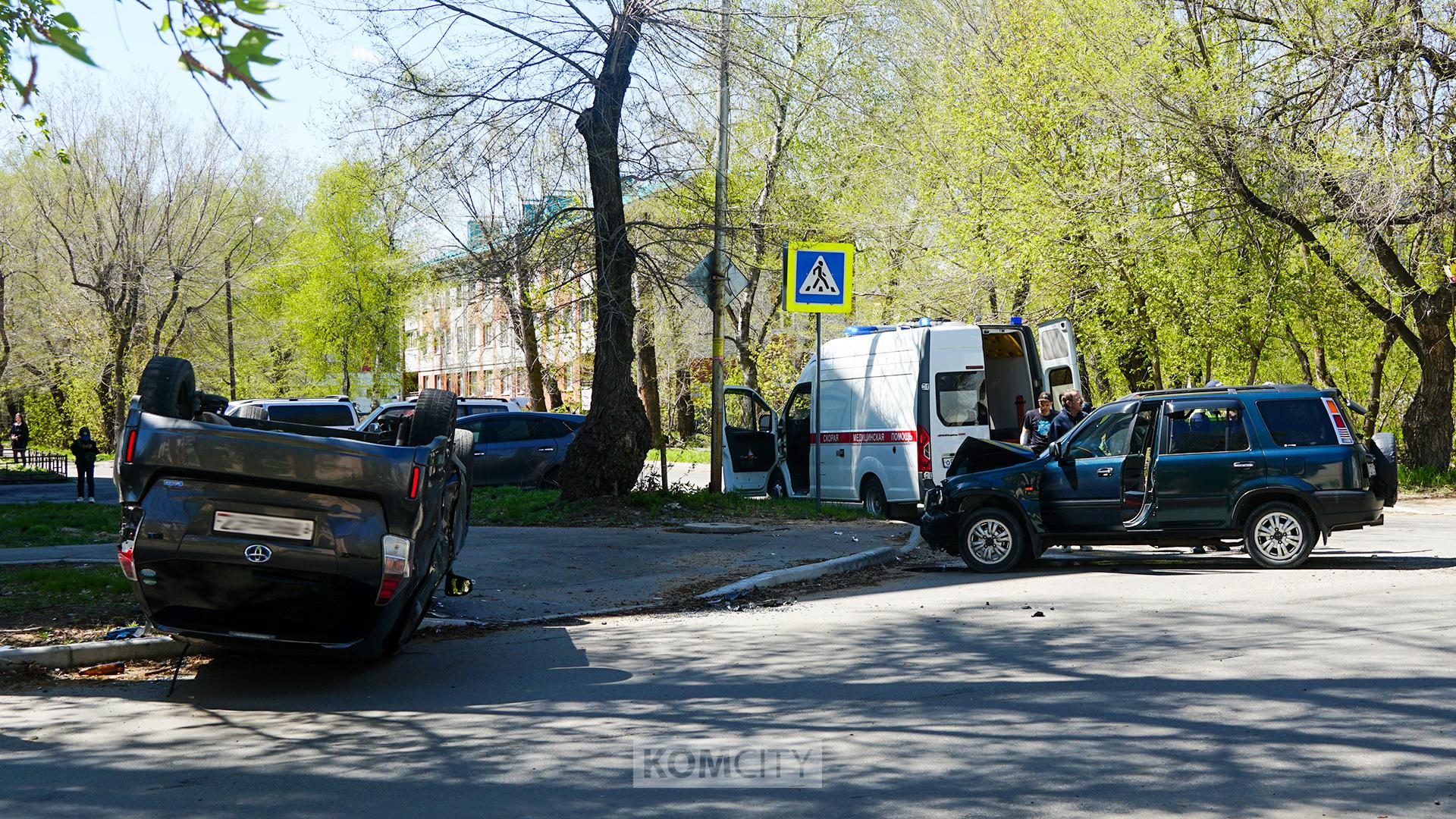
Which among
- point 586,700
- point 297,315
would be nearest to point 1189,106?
point 586,700

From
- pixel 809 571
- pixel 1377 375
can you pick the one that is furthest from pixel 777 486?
pixel 1377 375

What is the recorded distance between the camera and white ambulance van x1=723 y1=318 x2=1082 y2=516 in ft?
52.4

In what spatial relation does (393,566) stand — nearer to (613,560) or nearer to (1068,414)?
(613,560)

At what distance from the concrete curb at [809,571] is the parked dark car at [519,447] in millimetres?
9792

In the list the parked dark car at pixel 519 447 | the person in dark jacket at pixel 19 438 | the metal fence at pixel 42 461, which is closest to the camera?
the parked dark car at pixel 519 447

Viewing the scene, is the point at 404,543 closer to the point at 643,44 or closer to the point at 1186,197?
the point at 643,44

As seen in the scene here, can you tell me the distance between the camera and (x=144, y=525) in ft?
20.9

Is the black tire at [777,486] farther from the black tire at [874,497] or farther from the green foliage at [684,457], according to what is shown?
the green foliage at [684,457]

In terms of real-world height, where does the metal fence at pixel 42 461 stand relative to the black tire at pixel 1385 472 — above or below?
above

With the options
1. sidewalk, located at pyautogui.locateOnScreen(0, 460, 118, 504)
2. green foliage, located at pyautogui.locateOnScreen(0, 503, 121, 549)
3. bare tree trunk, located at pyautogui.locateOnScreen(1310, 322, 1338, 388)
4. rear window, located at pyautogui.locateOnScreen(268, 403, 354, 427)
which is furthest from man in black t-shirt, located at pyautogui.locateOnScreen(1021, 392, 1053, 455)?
sidewalk, located at pyautogui.locateOnScreen(0, 460, 118, 504)

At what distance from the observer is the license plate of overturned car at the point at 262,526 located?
6391mm

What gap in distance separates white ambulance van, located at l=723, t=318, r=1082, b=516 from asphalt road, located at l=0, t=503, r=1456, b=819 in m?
6.65

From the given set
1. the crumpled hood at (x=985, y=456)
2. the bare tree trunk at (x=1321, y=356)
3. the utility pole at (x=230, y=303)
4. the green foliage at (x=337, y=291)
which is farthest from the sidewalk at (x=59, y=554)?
the green foliage at (x=337, y=291)

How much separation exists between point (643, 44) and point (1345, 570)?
394 inches
